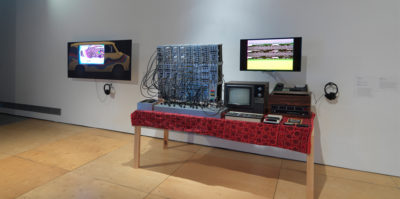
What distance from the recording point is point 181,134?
397 cm

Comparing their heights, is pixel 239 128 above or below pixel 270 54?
below

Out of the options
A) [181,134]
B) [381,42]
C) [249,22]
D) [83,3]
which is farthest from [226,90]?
[83,3]

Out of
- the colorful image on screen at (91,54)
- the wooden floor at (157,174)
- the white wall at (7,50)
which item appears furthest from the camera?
the white wall at (7,50)

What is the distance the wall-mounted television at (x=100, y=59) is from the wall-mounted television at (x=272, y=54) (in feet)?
6.76

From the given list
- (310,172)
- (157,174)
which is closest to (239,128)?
(310,172)

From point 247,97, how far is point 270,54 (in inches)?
25.6

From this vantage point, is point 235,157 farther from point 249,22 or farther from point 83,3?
point 83,3

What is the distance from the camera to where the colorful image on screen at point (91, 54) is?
4316mm

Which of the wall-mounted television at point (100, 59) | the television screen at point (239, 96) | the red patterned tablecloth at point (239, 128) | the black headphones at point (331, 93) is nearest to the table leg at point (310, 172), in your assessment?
the red patterned tablecloth at point (239, 128)

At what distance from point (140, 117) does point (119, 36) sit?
2.04 m

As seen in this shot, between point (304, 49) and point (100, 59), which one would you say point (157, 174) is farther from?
point (100, 59)

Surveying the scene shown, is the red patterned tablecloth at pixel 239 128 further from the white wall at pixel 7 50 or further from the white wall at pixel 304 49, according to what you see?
the white wall at pixel 7 50

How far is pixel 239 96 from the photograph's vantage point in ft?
8.54

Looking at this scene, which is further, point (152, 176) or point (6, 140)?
point (6, 140)
